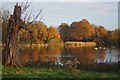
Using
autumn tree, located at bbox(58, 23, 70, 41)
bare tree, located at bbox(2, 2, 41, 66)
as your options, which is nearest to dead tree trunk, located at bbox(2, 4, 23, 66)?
bare tree, located at bbox(2, 2, 41, 66)

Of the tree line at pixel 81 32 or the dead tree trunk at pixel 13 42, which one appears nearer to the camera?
the dead tree trunk at pixel 13 42

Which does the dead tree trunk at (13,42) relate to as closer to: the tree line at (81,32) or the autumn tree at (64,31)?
the tree line at (81,32)

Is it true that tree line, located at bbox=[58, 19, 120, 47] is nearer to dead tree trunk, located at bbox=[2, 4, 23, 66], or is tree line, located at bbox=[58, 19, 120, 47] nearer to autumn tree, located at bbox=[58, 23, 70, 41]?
autumn tree, located at bbox=[58, 23, 70, 41]

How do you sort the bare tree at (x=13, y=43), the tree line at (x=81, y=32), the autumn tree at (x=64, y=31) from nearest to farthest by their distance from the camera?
the bare tree at (x=13, y=43), the tree line at (x=81, y=32), the autumn tree at (x=64, y=31)

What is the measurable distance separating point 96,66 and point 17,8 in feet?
19.1

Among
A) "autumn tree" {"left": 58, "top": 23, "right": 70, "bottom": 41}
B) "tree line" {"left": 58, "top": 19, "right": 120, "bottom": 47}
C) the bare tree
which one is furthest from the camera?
"autumn tree" {"left": 58, "top": 23, "right": 70, "bottom": 41}

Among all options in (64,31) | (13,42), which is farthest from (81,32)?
(13,42)

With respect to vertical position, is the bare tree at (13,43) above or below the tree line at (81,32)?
below

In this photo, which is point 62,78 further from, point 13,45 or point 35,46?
point 35,46

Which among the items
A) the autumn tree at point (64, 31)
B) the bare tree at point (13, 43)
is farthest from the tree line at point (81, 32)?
the bare tree at point (13, 43)

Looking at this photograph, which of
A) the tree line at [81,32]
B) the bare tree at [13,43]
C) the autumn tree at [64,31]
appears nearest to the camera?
the bare tree at [13,43]

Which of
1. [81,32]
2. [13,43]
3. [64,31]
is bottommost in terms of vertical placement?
[13,43]

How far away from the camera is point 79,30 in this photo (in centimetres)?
6612

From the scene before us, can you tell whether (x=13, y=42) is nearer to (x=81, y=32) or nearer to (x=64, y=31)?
(x=81, y=32)
